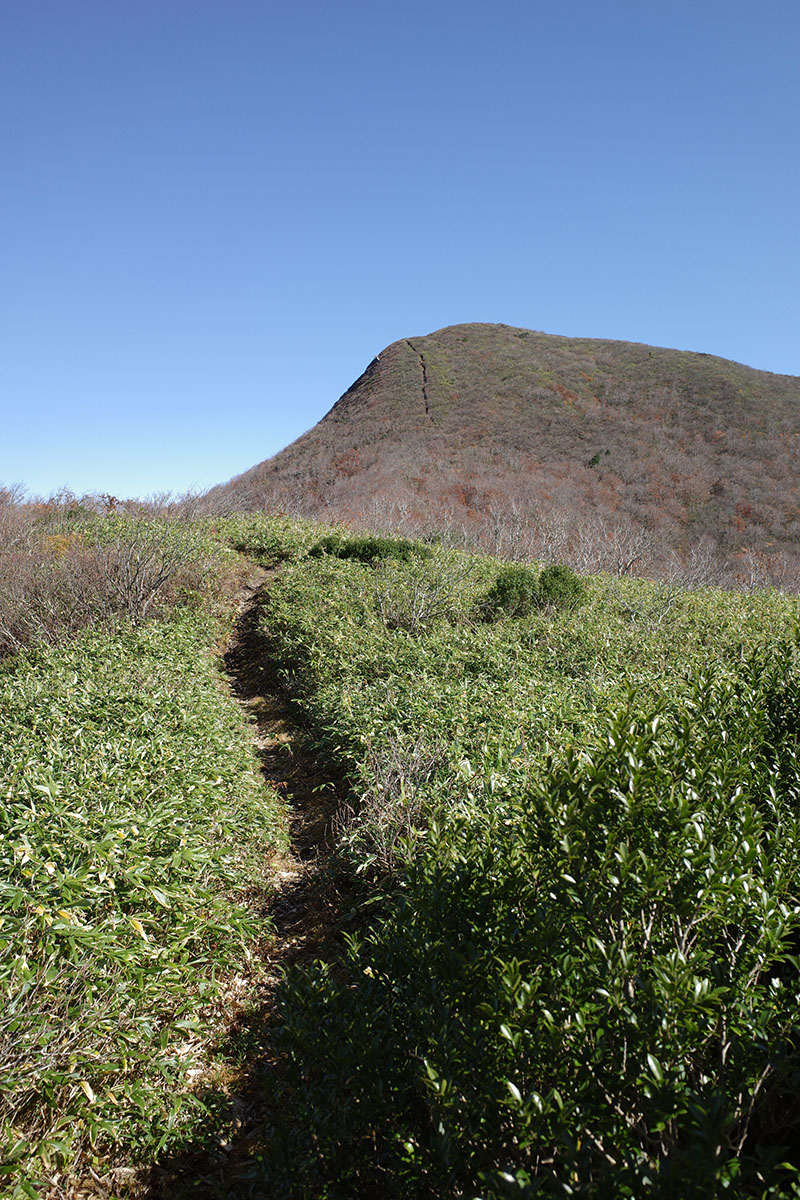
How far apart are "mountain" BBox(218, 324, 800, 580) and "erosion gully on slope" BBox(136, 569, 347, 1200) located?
12.7 meters

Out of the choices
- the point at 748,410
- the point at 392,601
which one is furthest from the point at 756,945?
the point at 748,410

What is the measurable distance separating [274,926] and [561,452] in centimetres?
3340

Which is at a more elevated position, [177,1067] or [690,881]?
[690,881]

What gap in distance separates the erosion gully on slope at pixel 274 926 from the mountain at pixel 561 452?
12688mm

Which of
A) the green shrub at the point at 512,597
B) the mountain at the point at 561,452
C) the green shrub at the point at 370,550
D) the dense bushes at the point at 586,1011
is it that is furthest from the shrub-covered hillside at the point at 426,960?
the mountain at the point at 561,452

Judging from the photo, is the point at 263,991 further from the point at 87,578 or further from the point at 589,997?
the point at 87,578

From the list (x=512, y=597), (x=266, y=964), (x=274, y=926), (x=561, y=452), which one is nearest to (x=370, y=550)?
(x=512, y=597)

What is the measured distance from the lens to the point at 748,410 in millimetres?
35625

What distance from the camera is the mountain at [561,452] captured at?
25.7 meters

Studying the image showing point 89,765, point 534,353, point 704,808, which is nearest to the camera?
point 704,808

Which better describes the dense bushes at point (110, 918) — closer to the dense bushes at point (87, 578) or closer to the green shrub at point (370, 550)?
the dense bushes at point (87, 578)

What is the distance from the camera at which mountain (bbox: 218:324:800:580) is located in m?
25.7

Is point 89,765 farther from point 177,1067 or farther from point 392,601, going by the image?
point 392,601

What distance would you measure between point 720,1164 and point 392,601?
339 inches
